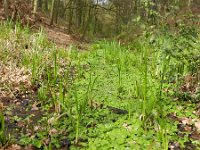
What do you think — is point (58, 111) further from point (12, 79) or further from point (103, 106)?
point (12, 79)

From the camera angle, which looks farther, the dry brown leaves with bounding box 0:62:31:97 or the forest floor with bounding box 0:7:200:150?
the dry brown leaves with bounding box 0:62:31:97

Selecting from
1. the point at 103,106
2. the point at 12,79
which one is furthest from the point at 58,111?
the point at 12,79

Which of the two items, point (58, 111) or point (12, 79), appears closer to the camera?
point (58, 111)

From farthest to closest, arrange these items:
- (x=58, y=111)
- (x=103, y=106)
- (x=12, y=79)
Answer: (x=12, y=79), (x=103, y=106), (x=58, y=111)

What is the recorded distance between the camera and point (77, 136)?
2.99 m

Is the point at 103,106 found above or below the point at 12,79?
below

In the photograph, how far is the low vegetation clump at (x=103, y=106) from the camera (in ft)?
9.98

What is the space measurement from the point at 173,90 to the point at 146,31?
1036 millimetres

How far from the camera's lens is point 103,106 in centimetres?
390

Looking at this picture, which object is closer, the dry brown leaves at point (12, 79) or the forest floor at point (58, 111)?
the forest floor at point (58, 111)

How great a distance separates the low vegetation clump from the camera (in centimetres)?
304

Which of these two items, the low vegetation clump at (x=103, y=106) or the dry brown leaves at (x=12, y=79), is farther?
the dry brown leaves at (x=12, y=79)

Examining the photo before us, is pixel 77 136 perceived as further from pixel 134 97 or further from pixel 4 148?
pixel 134 97

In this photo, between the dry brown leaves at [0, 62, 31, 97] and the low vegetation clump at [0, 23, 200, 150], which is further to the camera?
the dry brown leaves at [0, 62, 31, 97]
